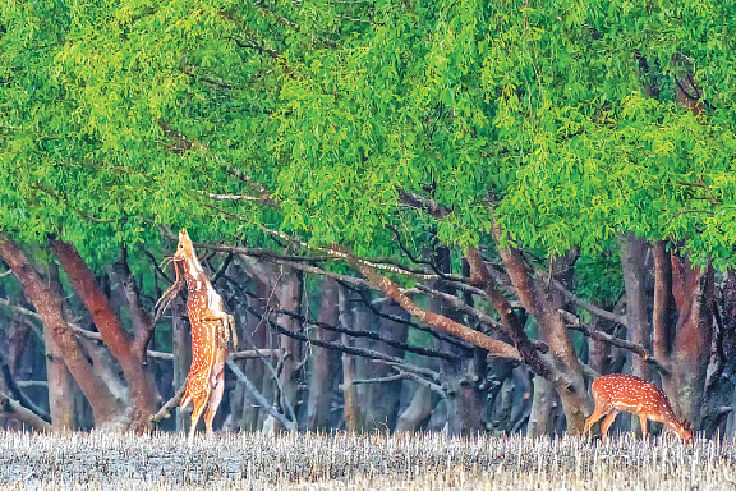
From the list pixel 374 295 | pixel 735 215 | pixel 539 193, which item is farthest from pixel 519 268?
pixel 374 295

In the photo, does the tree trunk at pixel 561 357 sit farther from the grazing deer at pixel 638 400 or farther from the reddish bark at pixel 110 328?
the reddish bark at pixel 110 328

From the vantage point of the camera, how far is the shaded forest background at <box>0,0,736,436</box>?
18625 mm

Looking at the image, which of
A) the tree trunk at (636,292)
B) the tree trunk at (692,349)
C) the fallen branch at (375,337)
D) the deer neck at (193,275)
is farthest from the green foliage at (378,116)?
the fallen branch at (375,337)

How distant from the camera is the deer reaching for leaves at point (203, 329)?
20609mm

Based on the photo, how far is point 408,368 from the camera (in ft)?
96.7

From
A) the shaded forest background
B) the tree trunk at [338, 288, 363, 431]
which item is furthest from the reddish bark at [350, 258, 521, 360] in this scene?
the tree trunk at [338, 288, 363, 431]

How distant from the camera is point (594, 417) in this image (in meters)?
21.6

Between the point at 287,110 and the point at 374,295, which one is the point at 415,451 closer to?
the point at 287,110

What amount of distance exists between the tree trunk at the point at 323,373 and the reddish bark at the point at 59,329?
525 centimetres

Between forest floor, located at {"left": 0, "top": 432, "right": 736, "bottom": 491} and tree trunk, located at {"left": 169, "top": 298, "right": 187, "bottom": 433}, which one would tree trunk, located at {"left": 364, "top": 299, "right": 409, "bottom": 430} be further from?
forest floor, located at {"left": 0, "top": 432, "right": 736, "bottom": 491}

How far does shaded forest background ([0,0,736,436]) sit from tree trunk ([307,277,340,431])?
545 centimetres

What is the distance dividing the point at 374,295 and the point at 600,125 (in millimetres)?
17534

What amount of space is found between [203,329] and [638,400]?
5.39 metres

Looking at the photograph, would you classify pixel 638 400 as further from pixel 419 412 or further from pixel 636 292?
pixel 419 412
